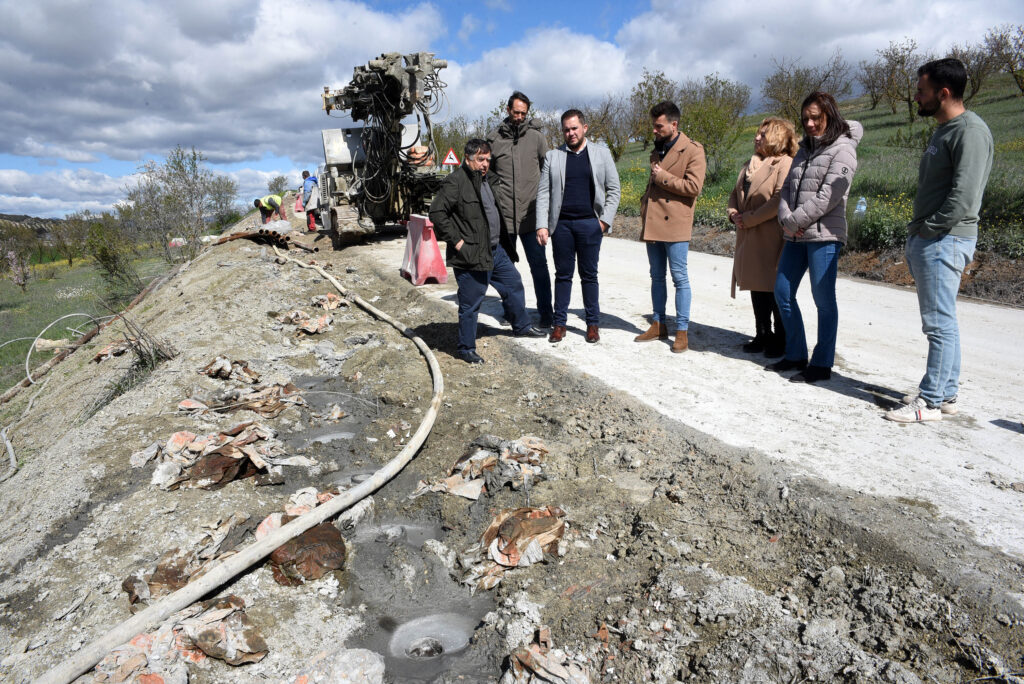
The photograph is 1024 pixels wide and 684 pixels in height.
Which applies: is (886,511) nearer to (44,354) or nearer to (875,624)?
(875,624)

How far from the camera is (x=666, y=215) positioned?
17.4ft

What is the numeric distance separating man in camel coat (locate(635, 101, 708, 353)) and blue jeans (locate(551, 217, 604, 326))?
467 millimetres

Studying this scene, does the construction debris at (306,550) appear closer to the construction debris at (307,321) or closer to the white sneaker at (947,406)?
the white sneaker at (947,406)

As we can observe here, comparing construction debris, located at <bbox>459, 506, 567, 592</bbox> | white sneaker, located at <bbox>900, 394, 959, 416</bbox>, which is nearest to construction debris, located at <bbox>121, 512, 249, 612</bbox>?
construction debris, located at <bbox>459, 506, 567, 592</bbox>

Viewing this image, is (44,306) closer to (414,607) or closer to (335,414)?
(335,414)

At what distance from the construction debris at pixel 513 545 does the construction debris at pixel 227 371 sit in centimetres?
342

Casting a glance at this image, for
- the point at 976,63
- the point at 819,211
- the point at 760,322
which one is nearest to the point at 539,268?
the point at 760,322

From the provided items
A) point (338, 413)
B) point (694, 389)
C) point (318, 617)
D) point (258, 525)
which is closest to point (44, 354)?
point (338, 413)

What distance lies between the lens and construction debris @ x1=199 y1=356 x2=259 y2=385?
568cm

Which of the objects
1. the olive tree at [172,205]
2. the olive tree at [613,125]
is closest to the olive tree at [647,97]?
the olive tree at [613,125]

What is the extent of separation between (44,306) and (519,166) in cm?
1585

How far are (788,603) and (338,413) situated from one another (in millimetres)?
3673

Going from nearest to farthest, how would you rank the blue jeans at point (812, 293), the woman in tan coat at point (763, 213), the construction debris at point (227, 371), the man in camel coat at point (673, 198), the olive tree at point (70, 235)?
1. the blue jeans at point (812, 293)
2. the woman in tan coat at point (763, 213)
3. the man in camel coat at point (673, 198)
4. the construction debris at point (227, 371)
5. the olive tree at point (70, 235)

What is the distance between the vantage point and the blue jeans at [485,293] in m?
5.42
